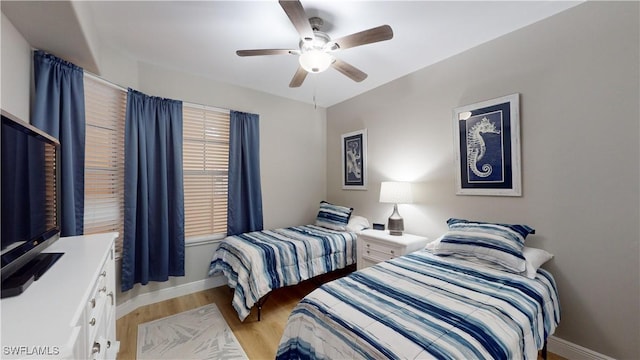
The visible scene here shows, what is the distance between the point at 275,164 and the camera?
3695 millimetres

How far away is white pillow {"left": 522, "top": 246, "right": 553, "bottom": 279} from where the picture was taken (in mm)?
1734

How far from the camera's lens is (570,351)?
1.90m

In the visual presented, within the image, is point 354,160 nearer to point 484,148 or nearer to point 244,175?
point 244,175

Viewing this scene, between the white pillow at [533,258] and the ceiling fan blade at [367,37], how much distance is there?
185 cm

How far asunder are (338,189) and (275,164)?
42.8 inches

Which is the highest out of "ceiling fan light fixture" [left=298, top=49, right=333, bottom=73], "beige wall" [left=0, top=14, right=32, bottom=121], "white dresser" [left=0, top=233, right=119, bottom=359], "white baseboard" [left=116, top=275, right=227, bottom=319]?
"ceiling fan light fixture" [left=298, top=49, right=333, bottom=73]

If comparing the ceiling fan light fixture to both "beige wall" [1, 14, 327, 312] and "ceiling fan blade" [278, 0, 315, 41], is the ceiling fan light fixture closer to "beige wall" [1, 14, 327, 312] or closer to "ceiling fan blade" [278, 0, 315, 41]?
"ceiling fan blade" [278, 0, 315, 41]

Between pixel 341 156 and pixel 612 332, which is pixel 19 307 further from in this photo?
pixel 341 156

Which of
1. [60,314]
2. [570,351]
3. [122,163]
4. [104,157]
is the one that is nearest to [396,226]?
[570,351]

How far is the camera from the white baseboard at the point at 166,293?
8.23ft

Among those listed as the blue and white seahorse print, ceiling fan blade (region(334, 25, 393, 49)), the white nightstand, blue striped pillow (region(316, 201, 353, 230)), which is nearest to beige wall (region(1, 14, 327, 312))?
blue striped pillow (region(316, 201, 353, 230))

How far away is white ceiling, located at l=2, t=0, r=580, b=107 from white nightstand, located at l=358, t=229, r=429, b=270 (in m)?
1.89

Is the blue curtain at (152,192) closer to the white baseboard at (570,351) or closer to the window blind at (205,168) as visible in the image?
the window blind at (205,168)

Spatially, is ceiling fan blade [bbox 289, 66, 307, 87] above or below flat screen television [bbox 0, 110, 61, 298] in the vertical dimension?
above
